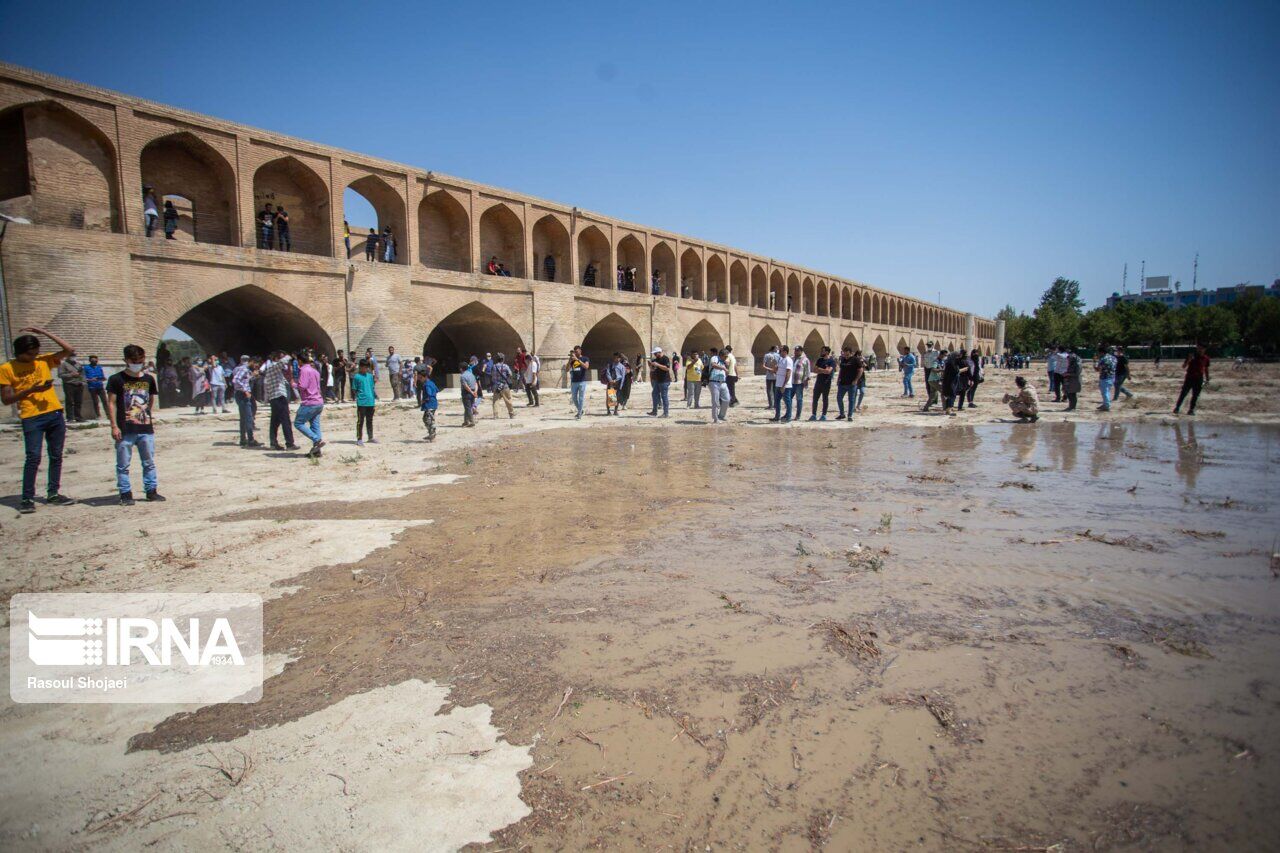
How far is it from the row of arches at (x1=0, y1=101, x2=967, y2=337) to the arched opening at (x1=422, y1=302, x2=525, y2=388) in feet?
5.95

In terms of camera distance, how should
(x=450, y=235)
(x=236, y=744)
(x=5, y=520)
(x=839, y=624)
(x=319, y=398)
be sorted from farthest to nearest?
(x=450, y=235) < (x=319, y=398) < (x=5, y=520) < (x=839, y=624) < (x=236, y=744)

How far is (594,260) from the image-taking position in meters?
28.5

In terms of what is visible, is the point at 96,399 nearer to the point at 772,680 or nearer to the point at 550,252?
the point at 772,680

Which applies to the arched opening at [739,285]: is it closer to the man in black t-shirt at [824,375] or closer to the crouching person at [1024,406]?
the man in black t-shirt at [824,375]

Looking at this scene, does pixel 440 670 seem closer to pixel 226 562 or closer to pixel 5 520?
pixel 226 562

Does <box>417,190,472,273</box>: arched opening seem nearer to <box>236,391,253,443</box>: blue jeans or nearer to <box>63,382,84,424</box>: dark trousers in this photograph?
<box>63,382,84,424</box>: dark trousers

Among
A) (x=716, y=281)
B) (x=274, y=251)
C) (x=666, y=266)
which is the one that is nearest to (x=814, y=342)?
(x=716, y=281)

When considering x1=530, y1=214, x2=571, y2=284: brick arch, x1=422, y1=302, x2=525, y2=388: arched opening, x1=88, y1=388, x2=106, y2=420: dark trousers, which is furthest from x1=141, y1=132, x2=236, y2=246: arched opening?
x1=530, y1=214, x2=571, y2=284: brick arch

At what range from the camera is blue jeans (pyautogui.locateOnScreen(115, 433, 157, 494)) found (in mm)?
5804

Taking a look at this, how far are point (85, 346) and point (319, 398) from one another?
9.29 metres

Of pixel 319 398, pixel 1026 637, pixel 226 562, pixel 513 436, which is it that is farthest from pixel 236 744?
pixel 513 436

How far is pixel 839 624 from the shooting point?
3.10m

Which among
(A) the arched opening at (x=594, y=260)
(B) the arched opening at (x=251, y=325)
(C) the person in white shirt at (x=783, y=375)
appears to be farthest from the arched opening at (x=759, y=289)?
(B) the arched opening at (x=251, y=325)

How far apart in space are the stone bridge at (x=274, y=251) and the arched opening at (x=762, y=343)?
7305mm
